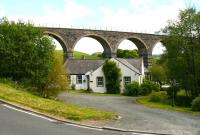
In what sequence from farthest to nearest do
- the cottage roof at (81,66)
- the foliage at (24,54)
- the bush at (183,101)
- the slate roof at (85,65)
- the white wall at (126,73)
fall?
the cottage roof at (81,66), the slate roof at (85,65), the white wall at (126,73), the bush at (183,101), the foliage at (24,54)

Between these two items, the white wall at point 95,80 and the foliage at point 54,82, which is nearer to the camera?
the foliage at point 54,82

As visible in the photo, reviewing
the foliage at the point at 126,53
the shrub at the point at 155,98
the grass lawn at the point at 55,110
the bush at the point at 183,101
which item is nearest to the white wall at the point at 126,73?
the bush at the point at 183,101

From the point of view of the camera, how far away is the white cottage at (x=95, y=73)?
53.7 m

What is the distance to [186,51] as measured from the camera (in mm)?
37719

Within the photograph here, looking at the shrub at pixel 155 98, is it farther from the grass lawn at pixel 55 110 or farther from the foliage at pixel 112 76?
the grass lawn at pixel 55 110

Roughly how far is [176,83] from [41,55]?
16.0m

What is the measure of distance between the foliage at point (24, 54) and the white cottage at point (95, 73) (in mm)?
25767

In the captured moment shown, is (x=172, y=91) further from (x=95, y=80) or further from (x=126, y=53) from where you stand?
(x=126, y=53)

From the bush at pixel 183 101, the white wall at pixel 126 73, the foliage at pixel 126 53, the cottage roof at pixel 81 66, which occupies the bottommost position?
the bush at pixel 183 101

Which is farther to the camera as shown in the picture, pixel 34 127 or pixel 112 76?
pixel 112 76

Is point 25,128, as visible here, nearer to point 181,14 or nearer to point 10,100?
point 10,100

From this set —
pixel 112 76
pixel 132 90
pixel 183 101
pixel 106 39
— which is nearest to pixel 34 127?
pixel 183 101

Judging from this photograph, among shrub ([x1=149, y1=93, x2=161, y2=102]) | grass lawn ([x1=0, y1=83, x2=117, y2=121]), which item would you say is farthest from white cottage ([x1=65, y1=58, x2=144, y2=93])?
grass lawn ([x1=0, y1=83, x2=117, y2=121])

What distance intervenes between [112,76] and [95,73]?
2.56 metres
